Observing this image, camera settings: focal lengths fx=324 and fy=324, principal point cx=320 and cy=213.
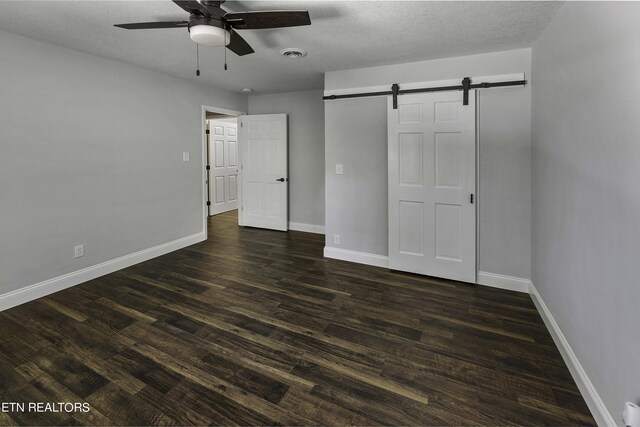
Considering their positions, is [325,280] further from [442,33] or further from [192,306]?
[442,33]

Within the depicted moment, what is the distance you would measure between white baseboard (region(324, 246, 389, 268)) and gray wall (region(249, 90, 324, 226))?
4.27ft

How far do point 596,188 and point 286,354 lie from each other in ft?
6.71

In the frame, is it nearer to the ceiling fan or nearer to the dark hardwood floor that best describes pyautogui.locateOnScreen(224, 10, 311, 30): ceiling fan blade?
the ceiling fan

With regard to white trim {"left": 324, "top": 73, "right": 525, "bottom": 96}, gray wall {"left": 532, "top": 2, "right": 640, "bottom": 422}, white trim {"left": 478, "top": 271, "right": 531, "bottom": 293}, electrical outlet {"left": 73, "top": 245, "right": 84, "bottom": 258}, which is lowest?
white trim {"left": 478, "top": 271, "right": 531, "bottom": 293}

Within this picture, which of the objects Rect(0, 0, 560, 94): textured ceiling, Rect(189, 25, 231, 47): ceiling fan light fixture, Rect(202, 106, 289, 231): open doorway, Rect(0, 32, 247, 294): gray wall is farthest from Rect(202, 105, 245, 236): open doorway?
Rect(189, 25, 231, 47): ceiling fan light fixture

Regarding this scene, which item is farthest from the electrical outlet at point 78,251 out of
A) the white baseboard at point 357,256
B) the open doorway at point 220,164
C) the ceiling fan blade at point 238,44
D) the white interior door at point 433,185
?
the open doorway at point 220,164

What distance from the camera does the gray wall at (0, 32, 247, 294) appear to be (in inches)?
114

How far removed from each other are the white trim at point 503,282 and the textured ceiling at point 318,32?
2.24 meters

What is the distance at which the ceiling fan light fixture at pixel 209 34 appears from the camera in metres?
2.02

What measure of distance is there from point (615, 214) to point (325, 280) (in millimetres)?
2545

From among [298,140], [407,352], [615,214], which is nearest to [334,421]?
[407,352]

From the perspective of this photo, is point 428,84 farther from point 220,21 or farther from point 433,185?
point 220,21

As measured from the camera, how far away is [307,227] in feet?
18.7

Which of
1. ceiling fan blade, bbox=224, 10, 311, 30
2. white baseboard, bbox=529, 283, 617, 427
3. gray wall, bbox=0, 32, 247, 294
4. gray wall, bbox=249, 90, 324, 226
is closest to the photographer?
white baseboard, bbox=529, 283, 617, 427
